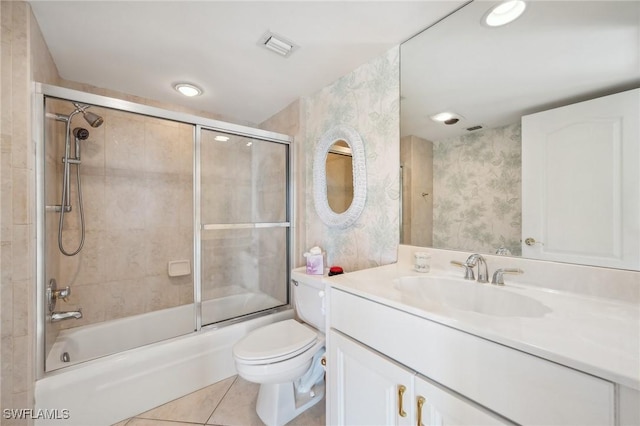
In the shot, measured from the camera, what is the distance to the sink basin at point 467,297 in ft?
2.72

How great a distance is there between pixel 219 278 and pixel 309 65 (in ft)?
5.81

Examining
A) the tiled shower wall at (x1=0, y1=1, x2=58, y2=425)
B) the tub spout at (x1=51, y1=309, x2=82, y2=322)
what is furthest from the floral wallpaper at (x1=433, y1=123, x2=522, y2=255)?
the tub spout at (x1=51, y1=309, x2=82, y2=322)

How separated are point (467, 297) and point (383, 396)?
519 mm

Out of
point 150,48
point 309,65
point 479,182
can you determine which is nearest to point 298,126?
point 309,65

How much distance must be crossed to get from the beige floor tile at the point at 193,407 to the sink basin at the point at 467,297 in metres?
1.33

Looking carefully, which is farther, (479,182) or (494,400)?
(479,182)

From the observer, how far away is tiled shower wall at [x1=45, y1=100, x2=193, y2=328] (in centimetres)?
179

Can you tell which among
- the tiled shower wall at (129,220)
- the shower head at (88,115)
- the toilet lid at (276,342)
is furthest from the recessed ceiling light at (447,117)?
the shower head at (88,115)

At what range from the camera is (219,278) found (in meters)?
2.09

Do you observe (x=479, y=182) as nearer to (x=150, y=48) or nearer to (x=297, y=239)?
(x=297, y=239)

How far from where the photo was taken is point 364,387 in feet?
2.97

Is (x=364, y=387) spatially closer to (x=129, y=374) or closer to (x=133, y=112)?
(x=129, y=374)

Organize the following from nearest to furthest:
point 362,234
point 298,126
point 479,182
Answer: point 479,182, point 362,234, point 298,126

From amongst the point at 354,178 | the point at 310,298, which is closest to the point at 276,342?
the point at 310,298
